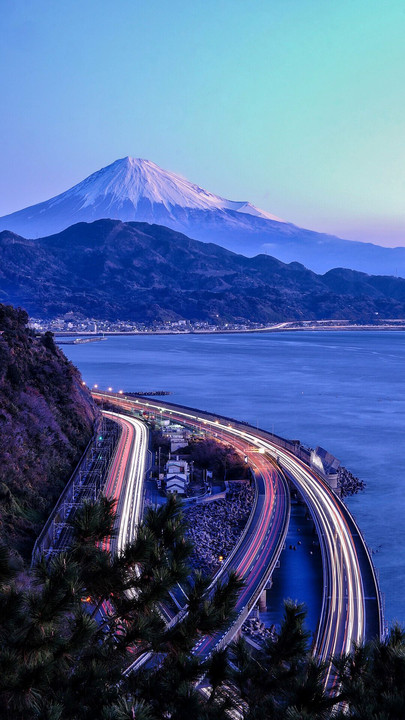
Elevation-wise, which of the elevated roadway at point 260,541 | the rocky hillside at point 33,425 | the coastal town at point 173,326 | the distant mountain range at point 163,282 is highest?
the distant mountain range at point 163,282

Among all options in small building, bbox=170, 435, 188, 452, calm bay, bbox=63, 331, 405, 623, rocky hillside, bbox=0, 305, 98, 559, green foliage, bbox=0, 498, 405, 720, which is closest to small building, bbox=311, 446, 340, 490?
calm bay, bbox=63, 331, 405, 623

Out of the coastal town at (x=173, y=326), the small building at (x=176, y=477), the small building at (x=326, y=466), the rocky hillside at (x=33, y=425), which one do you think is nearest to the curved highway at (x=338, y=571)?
the small building at (x=326, y=466)

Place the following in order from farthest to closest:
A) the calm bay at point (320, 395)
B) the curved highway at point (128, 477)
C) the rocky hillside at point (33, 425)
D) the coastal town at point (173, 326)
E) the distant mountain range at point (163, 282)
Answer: the distant mountain range at point (163, 282) < the coastal town at point (173, 326) < the calm bay at point (320, 395) < the curved highway at point (128, 477) < the rocky hillside at point (33, 425)

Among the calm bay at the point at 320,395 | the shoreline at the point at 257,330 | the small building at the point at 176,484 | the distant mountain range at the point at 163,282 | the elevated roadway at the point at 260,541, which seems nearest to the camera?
the elevated roadway at the point at 260,541

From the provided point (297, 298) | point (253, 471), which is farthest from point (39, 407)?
point (297, 298)

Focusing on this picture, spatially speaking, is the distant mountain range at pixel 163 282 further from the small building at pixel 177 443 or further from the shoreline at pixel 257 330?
the small building at pixel 177 443

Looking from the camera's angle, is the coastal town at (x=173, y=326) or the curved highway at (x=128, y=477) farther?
the coastal town at (x=173, y=326)

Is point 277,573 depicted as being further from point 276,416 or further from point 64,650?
point 276,416
